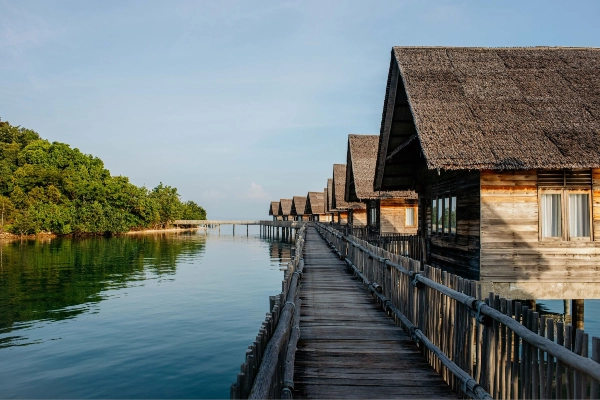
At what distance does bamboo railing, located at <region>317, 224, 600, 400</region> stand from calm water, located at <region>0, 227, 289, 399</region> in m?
6.61

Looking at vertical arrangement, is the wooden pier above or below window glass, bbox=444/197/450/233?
below

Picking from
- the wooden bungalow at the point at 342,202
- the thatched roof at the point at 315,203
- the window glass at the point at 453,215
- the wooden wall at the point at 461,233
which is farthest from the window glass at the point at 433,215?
the thatched roof at the point at 315,203

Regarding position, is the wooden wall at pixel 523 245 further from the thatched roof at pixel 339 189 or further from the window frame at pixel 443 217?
the thatched roof at pixel 339 189

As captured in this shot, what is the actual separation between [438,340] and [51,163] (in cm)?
7502

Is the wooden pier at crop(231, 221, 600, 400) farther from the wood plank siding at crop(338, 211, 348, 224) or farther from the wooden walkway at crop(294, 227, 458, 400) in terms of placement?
the wood plank siding at crop(338, 211, 348, 224)

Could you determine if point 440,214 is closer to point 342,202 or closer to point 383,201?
point 383,201

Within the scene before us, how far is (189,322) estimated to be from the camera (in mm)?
17906

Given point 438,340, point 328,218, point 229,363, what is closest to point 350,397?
point 438,340

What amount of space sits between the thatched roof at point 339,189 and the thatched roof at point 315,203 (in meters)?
19.4

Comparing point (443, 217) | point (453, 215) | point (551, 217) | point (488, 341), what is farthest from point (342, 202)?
point (488, 341)

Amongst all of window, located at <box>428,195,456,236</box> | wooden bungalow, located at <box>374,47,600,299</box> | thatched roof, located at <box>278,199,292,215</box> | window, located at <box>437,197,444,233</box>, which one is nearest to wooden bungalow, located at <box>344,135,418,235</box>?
window, located at <box>428,195,456,236</box>

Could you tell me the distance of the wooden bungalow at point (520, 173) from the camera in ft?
37.8

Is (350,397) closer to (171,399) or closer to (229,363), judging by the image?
(171,399)

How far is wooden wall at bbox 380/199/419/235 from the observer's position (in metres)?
27.8
